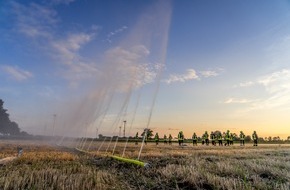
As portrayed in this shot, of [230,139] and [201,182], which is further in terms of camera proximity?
[230,139]

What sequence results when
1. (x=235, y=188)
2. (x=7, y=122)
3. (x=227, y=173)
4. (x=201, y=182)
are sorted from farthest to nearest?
(x=7, y=122)
(x=227, y=173)
(x=201, y=182)
(x=235, y=188)

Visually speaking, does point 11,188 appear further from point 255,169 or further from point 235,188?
point 255,169

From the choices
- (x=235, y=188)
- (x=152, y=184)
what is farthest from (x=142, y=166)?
(x=235, y=188)

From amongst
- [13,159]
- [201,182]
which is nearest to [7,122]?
[13,159]

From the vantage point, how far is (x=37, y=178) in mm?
8625

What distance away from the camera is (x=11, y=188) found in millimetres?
7383

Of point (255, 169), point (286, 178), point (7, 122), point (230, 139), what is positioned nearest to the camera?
point (286, 178)

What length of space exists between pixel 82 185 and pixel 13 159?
894cm

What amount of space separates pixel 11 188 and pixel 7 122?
17403 centimetres

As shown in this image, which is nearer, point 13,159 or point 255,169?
point 255,169

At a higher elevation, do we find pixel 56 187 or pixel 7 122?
pixel 7 122

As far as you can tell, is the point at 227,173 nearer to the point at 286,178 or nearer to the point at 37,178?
the point at 286,178

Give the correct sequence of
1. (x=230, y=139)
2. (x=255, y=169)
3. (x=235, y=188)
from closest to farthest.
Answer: (x=235, y=188) < (x=255, y=169) < (x=230, y=139)

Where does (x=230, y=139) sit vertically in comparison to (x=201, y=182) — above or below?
above
